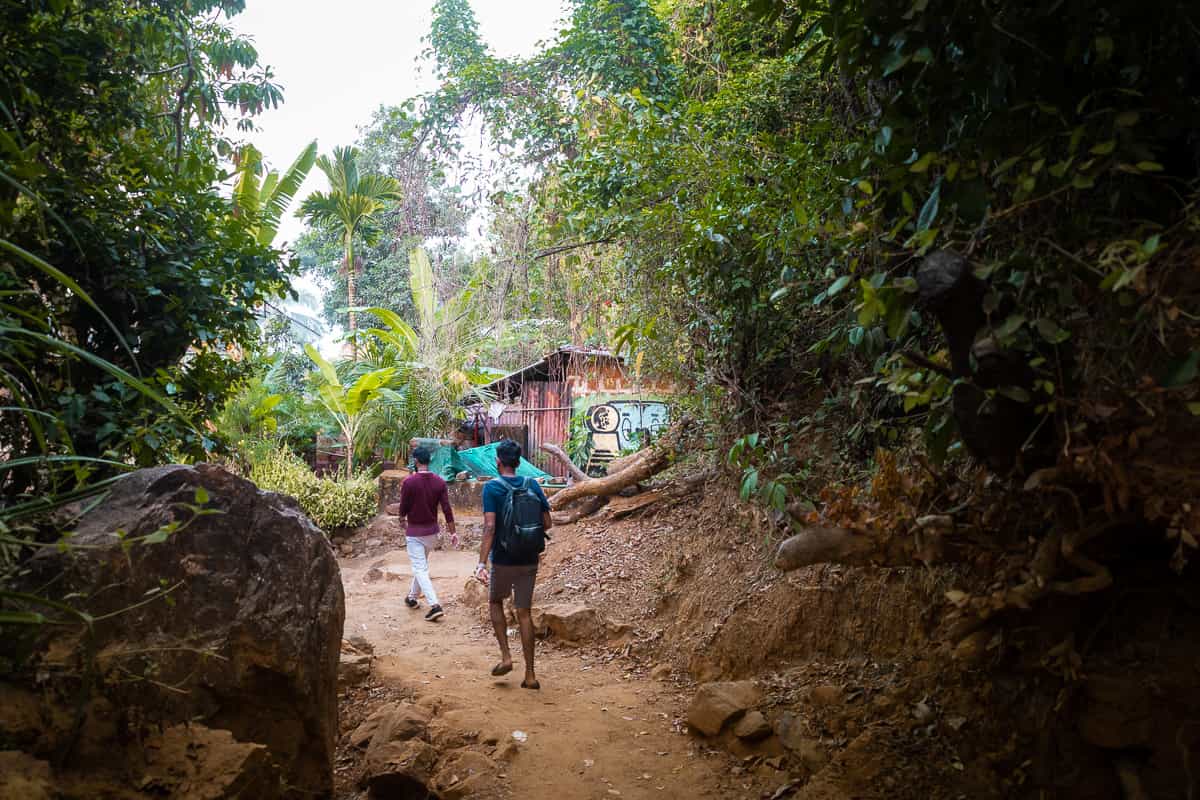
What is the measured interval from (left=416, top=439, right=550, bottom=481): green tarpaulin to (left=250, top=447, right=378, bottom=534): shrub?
6.23 ft

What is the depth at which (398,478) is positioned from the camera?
1377 cm

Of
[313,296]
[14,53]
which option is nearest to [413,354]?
[14,53]

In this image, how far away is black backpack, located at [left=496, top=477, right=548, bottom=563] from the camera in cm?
586

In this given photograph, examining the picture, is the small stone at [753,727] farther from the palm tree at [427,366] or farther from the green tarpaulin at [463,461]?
the palm tree at [427,366]

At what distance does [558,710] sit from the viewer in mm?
5324

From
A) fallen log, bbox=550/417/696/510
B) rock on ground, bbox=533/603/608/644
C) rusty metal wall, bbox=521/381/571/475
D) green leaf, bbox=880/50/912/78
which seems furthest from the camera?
rusty metal wall, bbox=521/381/571/475

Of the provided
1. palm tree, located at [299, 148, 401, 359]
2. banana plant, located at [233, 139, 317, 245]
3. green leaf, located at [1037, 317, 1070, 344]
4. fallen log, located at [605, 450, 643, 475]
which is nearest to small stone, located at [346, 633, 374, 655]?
fallen log, located at [605, 450, 643, 475]

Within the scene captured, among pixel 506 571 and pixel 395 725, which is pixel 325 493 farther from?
pixel 395 725

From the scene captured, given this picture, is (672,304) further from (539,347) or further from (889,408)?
(539,347)

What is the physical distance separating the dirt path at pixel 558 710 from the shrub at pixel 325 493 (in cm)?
440

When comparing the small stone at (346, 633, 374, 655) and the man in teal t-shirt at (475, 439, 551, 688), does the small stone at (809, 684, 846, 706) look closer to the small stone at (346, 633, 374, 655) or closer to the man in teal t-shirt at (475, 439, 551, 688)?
the man in teal t-shirt at (475, 439, 551, 688)

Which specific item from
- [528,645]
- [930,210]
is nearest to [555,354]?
[528,645]

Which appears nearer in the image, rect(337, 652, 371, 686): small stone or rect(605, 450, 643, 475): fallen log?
rect(337, 652, 371, 686): small stone

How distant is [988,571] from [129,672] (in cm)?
321
